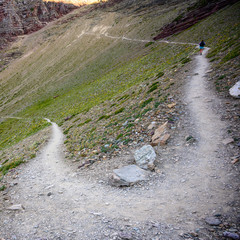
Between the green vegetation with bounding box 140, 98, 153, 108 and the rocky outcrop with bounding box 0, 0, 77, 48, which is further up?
the rocky outcrop with bounding box 0, 0, 77, 48

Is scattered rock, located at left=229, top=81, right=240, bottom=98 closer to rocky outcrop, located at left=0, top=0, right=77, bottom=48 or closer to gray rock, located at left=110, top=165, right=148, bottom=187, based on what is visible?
gray rock, located at left=110, top=165, right=148, bottom=187

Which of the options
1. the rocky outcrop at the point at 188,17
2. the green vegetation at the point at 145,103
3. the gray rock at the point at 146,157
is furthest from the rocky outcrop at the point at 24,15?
the gray rock at the point at 146,157

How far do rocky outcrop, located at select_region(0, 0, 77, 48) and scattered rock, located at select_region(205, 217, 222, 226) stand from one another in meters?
193

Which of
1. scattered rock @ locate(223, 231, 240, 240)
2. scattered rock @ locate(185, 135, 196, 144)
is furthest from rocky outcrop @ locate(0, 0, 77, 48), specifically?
scattered rock @ locate(223, 231, 240, 240)

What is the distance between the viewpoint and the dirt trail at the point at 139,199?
6.21 metres

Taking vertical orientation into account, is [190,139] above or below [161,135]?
below

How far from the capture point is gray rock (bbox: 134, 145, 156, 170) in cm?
968

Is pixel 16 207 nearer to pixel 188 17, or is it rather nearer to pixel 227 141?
pixel 227 141

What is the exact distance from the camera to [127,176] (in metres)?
9.24

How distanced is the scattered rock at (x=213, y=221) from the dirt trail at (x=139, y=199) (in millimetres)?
209

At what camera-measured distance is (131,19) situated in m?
100

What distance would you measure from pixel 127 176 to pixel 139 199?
5.37 feet

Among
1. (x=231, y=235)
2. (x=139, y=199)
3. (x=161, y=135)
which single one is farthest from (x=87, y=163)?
(x=231, y=235)

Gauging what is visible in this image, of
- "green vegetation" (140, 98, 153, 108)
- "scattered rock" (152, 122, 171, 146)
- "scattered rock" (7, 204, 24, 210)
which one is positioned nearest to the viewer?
"scattered rock" (7, 204, 24, 210)
